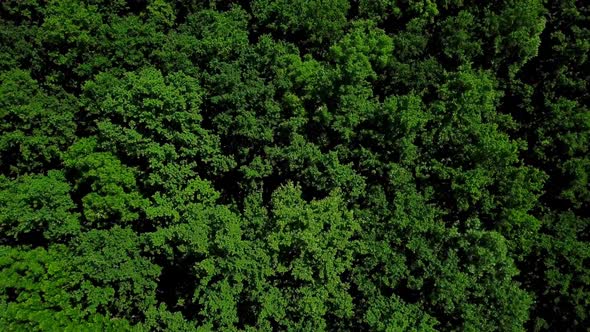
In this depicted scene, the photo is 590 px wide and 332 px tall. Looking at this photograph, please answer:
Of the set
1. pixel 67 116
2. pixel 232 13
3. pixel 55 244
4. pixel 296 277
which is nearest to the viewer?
pixel 296 277

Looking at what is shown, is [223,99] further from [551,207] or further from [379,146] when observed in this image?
[551,207]

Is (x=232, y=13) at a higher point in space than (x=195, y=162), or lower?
higher

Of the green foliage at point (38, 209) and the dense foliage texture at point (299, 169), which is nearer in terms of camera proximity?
the dense foliage texture at point (299, 169)

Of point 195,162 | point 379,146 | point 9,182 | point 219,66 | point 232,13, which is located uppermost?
point 232,13

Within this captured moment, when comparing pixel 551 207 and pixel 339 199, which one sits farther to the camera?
pixel 551 207

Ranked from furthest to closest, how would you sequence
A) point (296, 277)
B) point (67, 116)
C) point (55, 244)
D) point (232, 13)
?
point (232, 13)
point (67, 116)
point (55, 244)
point (296, 277)

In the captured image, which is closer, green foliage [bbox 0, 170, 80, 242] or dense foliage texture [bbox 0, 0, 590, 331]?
dense foliage texture [bbox 0, 0, 590, 331]

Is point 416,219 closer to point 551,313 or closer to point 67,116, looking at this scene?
point 551,313

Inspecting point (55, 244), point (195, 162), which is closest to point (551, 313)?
point (195, 162)
